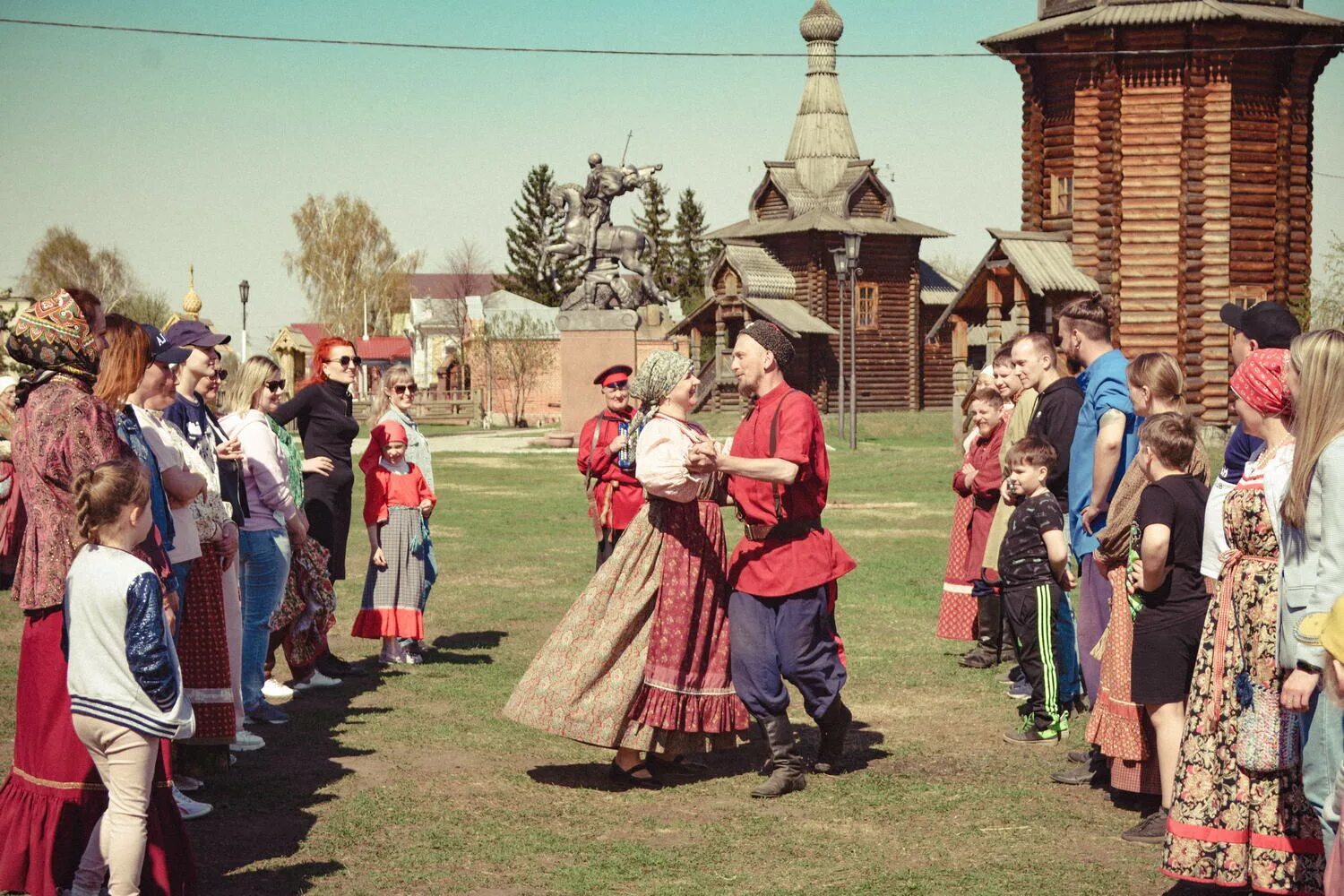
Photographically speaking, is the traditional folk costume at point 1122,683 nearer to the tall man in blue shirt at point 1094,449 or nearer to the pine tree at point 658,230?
the tall man in blue shirt at point 1094,449

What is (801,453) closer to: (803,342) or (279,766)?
(279,766)

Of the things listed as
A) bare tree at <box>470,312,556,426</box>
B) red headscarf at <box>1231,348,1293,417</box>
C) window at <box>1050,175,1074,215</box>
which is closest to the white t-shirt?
red headscarf at <box>1231,348,1293,417</box>

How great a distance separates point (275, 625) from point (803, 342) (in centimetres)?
4694

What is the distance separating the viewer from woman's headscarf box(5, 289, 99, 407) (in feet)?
17.2

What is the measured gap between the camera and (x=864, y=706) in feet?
A: 29.5

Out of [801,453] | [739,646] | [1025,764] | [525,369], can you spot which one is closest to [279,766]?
[739,646]

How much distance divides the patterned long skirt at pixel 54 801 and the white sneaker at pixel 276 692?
4037 mm

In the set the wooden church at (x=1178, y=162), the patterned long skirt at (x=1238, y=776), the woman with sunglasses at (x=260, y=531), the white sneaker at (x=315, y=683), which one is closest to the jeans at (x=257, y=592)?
the woman with sunglasses at (x=260, y=531)

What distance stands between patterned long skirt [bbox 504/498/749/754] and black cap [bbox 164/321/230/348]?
214 centimetres

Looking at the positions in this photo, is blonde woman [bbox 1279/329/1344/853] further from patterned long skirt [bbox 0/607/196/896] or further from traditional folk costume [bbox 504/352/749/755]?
patterned long skirt [bbox 0/607/196/896]

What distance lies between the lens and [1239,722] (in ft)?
17.0

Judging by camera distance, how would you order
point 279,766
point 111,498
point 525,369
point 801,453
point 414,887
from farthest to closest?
point 525,369 < point 279,766 < point 801,453 < point 414,887 < point 111,498

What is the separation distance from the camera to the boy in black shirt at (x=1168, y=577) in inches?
234

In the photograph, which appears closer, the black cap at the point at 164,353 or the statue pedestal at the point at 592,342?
the black cap at the point at 164,353
